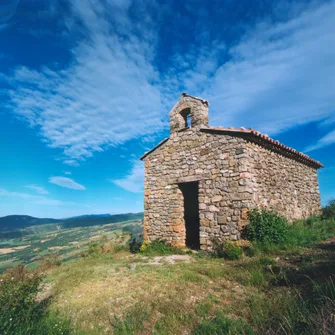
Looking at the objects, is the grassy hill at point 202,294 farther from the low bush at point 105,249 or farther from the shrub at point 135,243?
the low bush at point 105,249

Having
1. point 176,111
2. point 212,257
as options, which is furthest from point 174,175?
point 212,257

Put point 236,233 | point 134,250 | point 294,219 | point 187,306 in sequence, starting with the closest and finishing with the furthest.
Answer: point 187,306 < point 236,233 < point 294,219 < point 134,250

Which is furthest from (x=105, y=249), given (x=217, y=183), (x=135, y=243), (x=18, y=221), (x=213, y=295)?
(x=18, y=221)

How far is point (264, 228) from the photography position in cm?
668

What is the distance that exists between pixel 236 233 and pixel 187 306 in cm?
393

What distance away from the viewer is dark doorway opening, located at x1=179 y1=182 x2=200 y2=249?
10.4m

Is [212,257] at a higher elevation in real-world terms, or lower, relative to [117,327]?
higher

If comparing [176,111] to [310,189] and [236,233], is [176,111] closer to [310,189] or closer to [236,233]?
[236,233]

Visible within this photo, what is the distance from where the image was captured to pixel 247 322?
10.5 ft

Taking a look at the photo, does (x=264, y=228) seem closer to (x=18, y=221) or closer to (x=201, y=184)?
(x=201, y=184)

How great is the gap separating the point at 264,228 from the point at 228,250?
1344 millimetres

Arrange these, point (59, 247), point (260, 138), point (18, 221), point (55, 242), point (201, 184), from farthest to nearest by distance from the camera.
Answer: point (18, 221)
point (55, 242)
point (59, 247)
point (201, 184)
point (260, 138)

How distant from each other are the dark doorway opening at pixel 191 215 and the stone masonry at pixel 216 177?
3.75ft

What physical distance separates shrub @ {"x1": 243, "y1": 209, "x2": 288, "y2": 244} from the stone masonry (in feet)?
0.92
